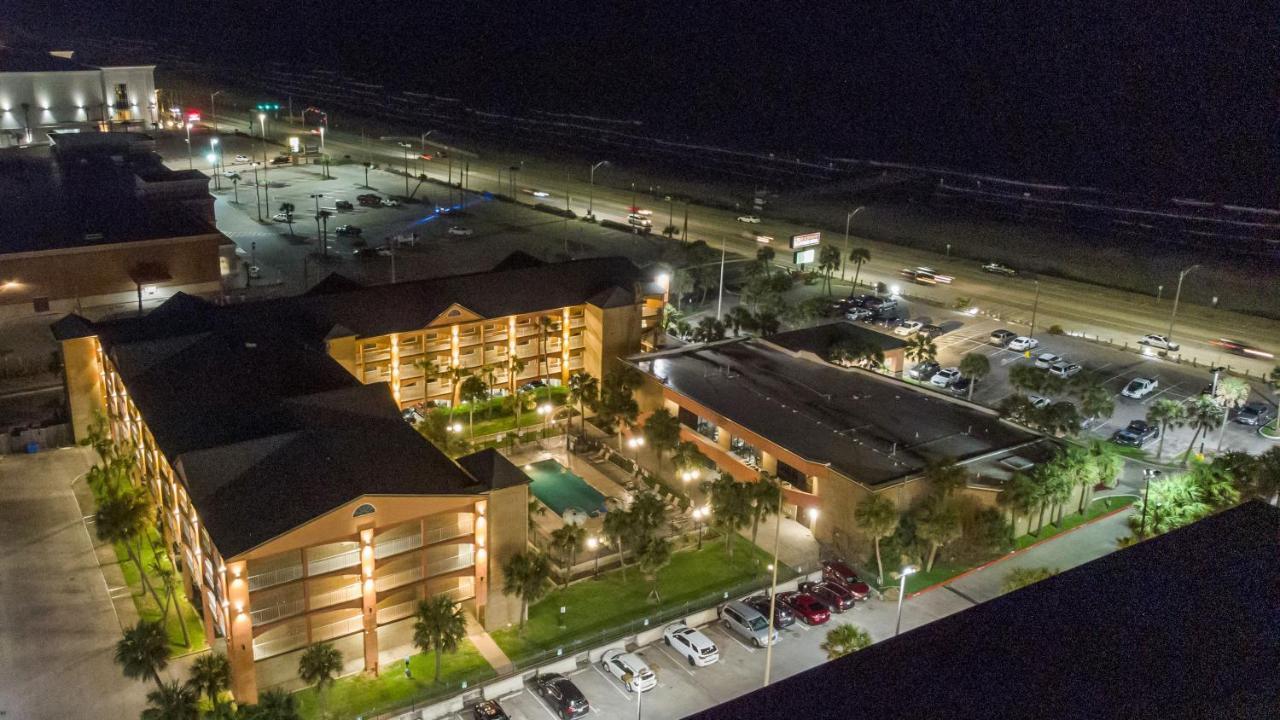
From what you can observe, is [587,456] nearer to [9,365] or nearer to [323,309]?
[323,309]

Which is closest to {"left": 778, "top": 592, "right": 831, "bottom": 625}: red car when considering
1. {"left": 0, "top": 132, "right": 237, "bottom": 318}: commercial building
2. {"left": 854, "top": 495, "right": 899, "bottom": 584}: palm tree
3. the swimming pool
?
{"left": 854, "top": 495, "right": 899, "bottom": 584}: palm tree

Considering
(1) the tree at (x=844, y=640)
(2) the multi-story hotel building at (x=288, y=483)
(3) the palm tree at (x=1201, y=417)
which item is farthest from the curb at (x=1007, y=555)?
(2) the multi-story hotel building at (x=288, y=483)

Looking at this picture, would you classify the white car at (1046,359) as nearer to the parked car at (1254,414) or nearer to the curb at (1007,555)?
the parked car at (1254,414)

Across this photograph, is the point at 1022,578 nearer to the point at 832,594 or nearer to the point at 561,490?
the point at 832,594

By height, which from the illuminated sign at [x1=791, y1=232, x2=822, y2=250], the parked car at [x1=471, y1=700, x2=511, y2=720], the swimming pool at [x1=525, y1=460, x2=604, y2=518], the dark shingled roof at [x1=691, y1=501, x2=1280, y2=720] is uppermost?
the dark shingled roof at [x1=691, y1=501, x2=1280, y2=720]

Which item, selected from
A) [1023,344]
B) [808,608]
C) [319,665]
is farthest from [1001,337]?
[319,665]

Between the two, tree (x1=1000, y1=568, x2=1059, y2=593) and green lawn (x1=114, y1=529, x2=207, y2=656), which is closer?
green lawn (x1=114, y1=529, x2=207, y2=656)

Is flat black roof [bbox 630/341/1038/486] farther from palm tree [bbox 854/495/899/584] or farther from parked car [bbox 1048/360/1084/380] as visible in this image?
parked car [bbox 1048/360/1084/380]
